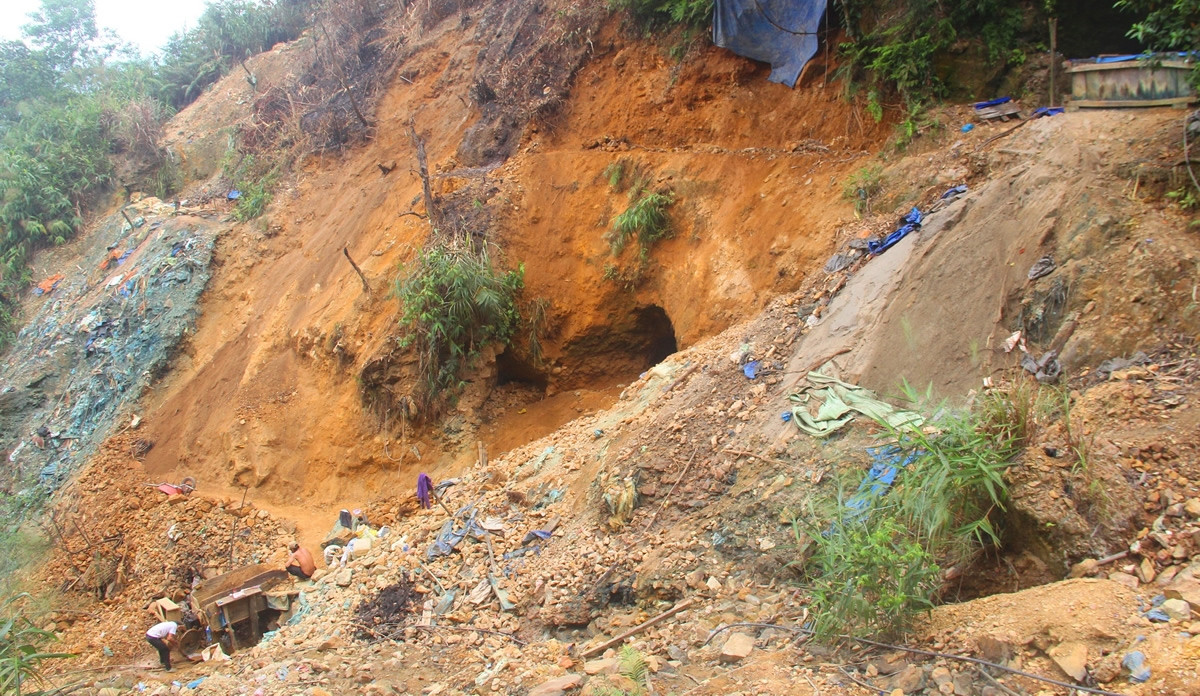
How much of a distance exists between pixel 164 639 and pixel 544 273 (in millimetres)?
5313

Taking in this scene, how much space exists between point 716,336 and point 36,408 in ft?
33.3

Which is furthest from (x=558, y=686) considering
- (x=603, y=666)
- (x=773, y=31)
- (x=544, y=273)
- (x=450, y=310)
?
(x=773, y=31)

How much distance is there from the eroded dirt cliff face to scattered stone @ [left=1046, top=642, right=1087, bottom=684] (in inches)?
173

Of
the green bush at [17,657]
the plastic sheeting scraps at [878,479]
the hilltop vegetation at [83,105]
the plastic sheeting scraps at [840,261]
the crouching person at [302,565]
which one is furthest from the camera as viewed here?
the hilltop vegetation at [83,105]

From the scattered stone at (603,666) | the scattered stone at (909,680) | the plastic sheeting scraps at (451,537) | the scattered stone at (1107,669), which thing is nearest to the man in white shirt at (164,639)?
the plastic sheeting scraps at (451,537)

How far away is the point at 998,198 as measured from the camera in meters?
5.24

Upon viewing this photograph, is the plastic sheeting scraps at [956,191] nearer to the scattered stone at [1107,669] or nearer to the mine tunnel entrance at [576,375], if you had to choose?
the mine tunnel entrance at [576,375]

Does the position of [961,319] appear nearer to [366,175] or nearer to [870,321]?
[870,321]

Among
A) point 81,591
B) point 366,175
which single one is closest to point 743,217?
point 366,175

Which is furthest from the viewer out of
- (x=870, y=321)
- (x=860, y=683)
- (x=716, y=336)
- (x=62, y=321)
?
(x=62, y=321)

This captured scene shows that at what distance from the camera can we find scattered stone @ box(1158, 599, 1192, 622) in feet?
8.36

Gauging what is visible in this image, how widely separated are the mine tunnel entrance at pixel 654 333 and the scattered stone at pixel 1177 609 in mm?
6064

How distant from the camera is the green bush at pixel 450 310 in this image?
8352 mm

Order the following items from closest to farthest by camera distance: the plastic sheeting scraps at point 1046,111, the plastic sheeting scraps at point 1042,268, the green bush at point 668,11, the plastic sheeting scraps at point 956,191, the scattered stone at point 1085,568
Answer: the scattered stone at point 1085,568
the plastic sheeting scraps at point 1042,268
the plastic sheeting scraps at point 956,191
the plastic sheeting scraps at point 1046,111
the green bush at point 668,11
